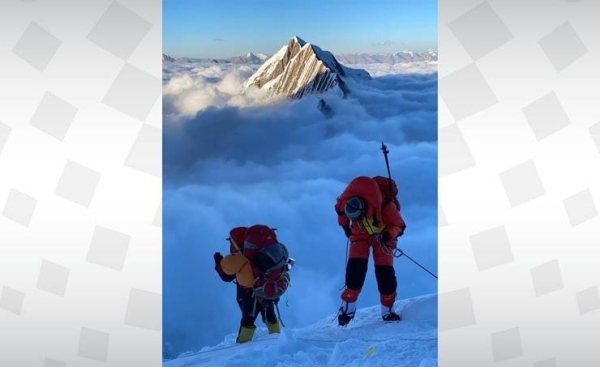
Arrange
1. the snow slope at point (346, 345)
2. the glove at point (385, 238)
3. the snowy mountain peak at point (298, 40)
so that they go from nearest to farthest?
the snow slope at point (346, 345), the glove at point (385, 238), the snowy mountain peak at point (298, 40)

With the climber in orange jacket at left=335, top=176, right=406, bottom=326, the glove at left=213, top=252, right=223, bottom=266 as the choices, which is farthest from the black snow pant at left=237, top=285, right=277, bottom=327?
the climber in orange jacket at left=335, top=176, right=406, bottom=326

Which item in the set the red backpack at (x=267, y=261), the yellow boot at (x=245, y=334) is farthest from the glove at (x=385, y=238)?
the yellow boot at (x=245, y=334)

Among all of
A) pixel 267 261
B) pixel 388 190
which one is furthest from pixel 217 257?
pixel 388 190

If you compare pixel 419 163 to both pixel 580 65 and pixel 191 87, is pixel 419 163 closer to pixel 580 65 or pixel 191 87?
pixel 580 65

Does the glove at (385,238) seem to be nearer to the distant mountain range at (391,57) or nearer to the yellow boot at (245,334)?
the yellow boot at (245,334)

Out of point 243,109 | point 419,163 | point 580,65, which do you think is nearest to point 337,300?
point 419,163

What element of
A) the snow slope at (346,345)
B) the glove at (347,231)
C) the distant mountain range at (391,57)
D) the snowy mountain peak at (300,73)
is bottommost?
the snow slope at (346,345)

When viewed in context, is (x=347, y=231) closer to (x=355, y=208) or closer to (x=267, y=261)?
(x=355, y=208)

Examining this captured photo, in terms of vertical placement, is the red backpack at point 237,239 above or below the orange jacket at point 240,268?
above
